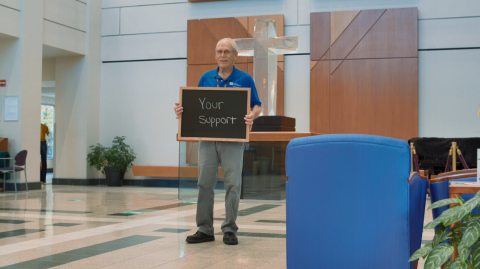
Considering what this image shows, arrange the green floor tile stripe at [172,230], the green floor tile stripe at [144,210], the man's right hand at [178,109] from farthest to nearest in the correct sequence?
the green floor tile stripe at [144,210] < the green floor tile stripe at [172,230] < the man's right hand at [178,109]

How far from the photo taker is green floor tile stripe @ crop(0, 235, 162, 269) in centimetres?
343

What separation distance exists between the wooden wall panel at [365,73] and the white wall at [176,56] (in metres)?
0.24

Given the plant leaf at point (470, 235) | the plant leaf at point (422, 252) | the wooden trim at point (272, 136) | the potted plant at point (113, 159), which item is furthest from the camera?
the potted plant at point (113, 159)

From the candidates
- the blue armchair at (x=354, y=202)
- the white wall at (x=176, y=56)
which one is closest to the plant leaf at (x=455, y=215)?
the blue armchair at (x=354, y=202)

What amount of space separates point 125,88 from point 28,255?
9410mm

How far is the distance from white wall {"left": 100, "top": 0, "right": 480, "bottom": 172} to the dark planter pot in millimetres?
538

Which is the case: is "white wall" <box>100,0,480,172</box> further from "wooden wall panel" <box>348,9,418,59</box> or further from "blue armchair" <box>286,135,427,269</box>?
"blue armchair" <box>286,135,427,269</box>

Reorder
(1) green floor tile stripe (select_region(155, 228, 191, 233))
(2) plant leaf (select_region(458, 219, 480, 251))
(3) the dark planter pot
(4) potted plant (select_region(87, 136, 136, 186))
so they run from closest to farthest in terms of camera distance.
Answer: (2) plant leaf (select_region(458, 219, 480, 251))
(1) green floor tile stripe (select_region(155, 228, 191, 233))
(4) potted plant (select_region(87, 136, 136, 186))
(3) the dark planter pot

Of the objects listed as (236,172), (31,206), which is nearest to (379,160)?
(236,172)

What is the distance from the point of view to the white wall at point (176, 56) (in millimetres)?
10930

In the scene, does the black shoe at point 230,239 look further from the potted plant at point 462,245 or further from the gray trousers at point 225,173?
the potted plant at point 462,245

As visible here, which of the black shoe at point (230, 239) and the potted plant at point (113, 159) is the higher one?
the potted plant at point (113, 159)

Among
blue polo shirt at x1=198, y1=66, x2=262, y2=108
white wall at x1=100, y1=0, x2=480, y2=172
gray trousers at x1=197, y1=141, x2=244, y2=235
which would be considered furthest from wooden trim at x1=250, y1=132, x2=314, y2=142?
white wall at x1=100, y1=0, x2=480, y2=172

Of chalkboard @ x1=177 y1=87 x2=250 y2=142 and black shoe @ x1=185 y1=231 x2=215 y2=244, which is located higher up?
chalkboard @ x1=177 y1=87 x2=250 y2=142
